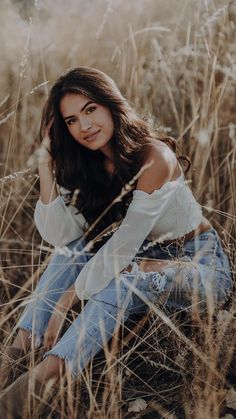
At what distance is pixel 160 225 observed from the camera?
6.71ft

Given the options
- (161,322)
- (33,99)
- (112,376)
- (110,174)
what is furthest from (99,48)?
(112,376)

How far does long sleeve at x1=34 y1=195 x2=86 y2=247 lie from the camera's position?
2.23 meters

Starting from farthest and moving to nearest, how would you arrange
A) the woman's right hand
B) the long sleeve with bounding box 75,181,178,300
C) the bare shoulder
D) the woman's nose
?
the woman's right hand < the woman's nose < the bare shoulder < the long sleeve with bounding box 75,181,178,300

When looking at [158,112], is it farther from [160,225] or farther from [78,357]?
[78,357]

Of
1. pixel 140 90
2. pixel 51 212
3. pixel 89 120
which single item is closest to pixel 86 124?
pixel 89 120

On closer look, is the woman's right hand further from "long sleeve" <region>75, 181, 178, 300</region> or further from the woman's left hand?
the woman's left hand

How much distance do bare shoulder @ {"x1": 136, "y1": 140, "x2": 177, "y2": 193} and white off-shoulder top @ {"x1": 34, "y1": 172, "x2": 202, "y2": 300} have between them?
0.06ft

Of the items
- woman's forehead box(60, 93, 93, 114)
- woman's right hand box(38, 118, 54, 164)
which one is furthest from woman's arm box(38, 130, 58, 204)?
woman's forehead box(60, 93, 93, 114)

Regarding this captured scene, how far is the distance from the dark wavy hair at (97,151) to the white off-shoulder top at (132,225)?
0.10 meters

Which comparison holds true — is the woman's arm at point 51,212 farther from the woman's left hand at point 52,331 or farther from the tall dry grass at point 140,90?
the woman's left hand at point 52,331

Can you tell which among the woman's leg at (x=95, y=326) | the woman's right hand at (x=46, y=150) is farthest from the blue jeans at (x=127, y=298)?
the woman's right hand at (x=46, y=150)

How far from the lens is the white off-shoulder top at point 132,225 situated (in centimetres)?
183

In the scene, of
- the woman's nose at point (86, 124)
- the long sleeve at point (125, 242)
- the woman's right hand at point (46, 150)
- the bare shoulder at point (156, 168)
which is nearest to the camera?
the long sleeve at point (125, 242)

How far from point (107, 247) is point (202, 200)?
78cm
